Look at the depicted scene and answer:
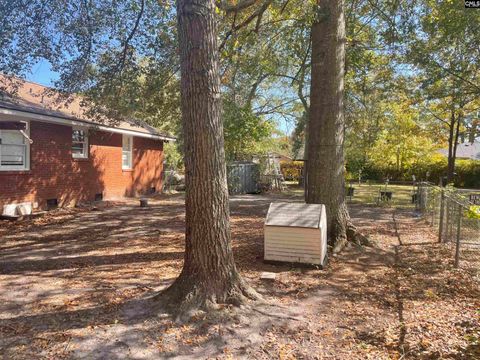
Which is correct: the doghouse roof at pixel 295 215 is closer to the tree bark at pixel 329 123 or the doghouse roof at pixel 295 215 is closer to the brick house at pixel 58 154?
the tree bark at pixel 329 123

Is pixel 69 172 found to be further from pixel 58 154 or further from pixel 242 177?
pixel 242 177

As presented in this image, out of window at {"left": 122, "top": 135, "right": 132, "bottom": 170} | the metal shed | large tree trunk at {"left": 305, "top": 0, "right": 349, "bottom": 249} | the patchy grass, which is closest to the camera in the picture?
large tree trunk at {"left": 305, "top": 0, "right": 349, "bottom": 249}

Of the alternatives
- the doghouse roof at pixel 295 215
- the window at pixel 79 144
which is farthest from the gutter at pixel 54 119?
the doghouse roof at pixel 295 215

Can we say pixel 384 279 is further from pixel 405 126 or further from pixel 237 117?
pixel 405 126

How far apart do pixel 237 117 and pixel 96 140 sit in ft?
Result: 23.8

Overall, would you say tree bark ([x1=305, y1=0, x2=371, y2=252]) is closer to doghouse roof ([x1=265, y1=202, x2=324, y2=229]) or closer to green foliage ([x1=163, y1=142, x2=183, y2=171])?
doghouse roof ([x1=265, y1=202, x2=324, y2=229])

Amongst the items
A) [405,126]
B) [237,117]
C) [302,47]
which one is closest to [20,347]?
[302,47]

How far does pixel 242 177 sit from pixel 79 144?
9.01 meters

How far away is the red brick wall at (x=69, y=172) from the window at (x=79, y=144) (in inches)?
7.6

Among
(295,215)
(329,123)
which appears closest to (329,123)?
(329,123)

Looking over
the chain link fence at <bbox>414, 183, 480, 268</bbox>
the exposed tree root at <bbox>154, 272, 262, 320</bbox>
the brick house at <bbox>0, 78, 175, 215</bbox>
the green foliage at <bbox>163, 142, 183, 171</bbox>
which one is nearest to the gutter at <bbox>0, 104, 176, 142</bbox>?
the brick house at <bbox>0, 78, 175, 215</bbox>

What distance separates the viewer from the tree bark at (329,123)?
708 cm

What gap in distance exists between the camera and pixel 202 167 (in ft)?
13.3

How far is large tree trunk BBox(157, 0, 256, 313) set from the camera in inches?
159
